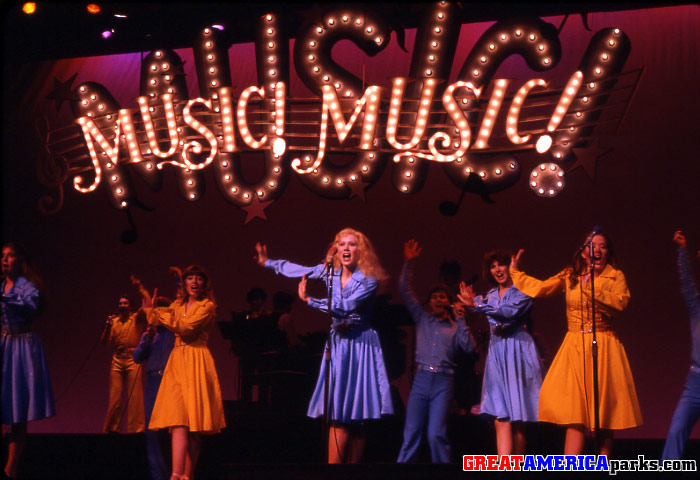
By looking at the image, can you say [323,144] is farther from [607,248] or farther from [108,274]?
[108,274]

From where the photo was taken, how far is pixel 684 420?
5695mm

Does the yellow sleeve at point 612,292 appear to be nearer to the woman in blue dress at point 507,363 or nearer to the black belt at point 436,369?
the woman in blue dress at point 507,363

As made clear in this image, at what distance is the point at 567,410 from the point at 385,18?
4.30 metres

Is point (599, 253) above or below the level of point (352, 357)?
above

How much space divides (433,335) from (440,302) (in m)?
0.28

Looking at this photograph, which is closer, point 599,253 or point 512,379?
point 599,253

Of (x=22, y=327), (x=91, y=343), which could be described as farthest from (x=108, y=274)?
(x=22, y=327)

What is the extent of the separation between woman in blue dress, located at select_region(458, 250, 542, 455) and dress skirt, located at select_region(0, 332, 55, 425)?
347 cm

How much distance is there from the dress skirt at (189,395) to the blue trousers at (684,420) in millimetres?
3351

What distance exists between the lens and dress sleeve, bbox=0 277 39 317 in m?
6.50

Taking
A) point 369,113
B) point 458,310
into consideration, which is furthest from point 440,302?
point 369,113

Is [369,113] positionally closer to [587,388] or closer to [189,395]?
[189,395]

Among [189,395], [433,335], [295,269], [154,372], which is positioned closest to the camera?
[189,395]

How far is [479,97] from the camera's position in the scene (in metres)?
7.80
